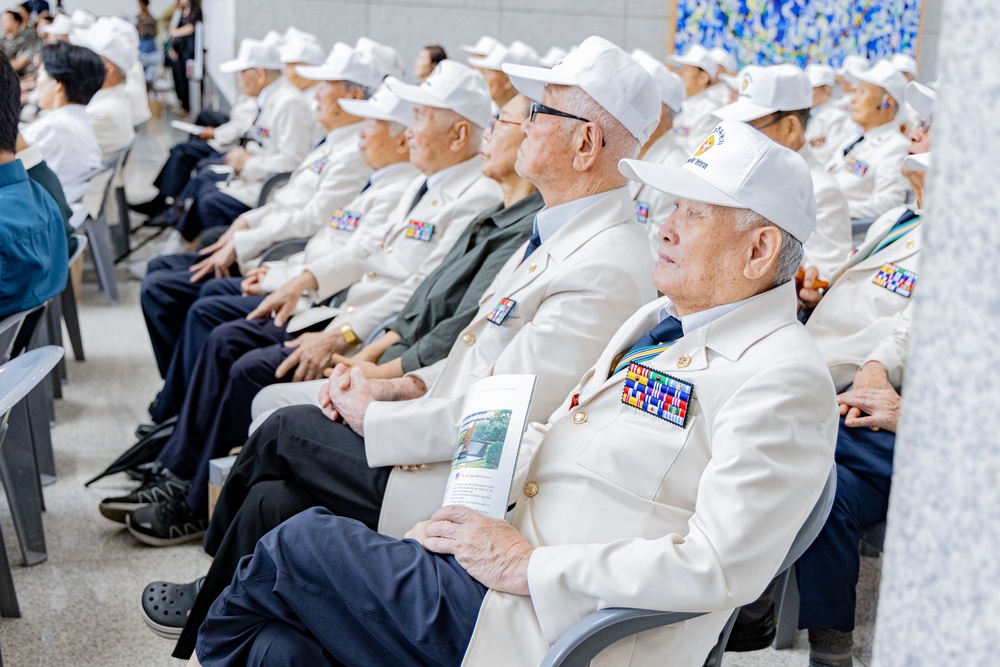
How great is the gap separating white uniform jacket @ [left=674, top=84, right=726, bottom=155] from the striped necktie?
4.69 metres

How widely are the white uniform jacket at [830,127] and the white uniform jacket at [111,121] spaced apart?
463cm

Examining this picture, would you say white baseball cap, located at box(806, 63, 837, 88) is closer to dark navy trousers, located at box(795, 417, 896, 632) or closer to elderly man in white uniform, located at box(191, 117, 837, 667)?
dark navy trousers, located at box(795, 417, 896, 632)

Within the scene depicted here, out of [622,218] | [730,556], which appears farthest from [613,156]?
[730,556]

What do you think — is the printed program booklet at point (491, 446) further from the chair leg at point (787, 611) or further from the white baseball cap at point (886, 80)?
the white baseball cap at point (886, 80)

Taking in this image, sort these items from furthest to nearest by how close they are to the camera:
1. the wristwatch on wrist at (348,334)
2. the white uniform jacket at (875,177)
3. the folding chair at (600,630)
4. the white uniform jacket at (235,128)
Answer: the white uniform jacket at (235,128) → the white uniform jacket at (875,177) → the wristwatch on wrist at (348,334) → the folding chair at (600,630)

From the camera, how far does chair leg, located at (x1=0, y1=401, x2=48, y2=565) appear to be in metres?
2.62

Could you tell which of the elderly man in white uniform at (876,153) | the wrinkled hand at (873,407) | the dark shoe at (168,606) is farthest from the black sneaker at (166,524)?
the elderly man in white uniform at (876,153)

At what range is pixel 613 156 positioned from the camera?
2.25m

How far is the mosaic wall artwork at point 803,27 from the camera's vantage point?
9766mm

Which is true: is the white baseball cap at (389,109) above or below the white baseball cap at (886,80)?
above

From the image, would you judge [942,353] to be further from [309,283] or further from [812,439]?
[309,283]

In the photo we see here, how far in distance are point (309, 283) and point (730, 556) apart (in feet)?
7.30

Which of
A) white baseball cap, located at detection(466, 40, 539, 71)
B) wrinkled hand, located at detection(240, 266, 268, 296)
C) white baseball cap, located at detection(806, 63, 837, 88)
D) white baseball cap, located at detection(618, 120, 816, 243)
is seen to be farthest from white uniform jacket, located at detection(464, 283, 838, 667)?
white baseball cap, located at detection(806, 63, 837, 88)

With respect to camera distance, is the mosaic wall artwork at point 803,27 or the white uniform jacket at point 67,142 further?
the mosaic wall artwork at point 803,27
